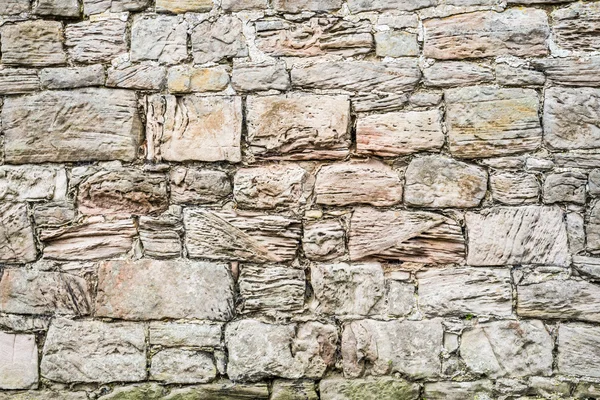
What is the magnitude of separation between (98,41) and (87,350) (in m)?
1.58

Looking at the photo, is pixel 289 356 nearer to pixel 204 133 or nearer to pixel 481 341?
pixel 481 341

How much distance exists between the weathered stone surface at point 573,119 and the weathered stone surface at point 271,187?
122 cm

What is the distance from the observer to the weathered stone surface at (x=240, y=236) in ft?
7.91

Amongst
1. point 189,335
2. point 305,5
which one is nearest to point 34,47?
point 305,5

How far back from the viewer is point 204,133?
2438 millimetres

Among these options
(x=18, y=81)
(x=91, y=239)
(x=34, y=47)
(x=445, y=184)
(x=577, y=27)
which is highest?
(x=577, y=27)

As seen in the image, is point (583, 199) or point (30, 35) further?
point (30, 35)

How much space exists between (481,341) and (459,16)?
5.32 ft

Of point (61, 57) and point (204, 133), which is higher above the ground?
point (61, 57)

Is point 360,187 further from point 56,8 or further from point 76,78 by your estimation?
point 56,8

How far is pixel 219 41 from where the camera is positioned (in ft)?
8.11

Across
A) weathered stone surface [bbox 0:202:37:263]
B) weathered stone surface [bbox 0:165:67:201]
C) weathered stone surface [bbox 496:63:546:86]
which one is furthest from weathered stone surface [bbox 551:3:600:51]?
weathered stone surface [bbox 0:202:37:263]

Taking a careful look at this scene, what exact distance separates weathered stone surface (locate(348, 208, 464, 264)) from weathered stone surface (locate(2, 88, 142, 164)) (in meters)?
1.23

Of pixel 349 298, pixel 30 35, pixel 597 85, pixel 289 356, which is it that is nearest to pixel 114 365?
pixel 289 356
